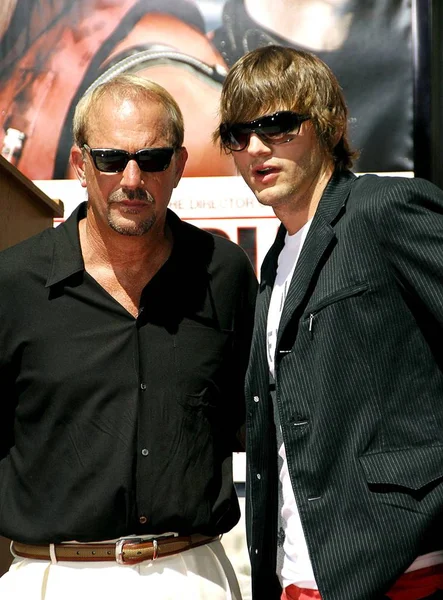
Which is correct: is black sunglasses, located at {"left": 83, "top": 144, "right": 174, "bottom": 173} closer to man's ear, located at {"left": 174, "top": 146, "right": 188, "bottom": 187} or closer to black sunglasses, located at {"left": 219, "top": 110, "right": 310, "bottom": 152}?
man's ear, located at {"left": 174, "top": 146, "right": 188, "bottom": 187}

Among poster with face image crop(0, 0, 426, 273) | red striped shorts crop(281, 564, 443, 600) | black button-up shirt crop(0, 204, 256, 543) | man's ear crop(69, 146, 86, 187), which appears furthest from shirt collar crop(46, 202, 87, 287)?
poster with face image crop(0, 0, 426, 273)

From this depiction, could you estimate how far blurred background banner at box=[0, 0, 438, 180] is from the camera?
3.71 metres

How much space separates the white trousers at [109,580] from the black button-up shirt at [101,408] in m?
0.09

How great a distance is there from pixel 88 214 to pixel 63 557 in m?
0.91

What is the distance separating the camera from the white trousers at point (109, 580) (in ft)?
6.83

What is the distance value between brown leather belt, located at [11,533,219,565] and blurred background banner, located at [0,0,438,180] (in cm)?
204

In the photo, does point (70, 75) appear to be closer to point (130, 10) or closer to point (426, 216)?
point (130, 10)

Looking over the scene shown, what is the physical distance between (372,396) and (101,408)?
2.47 feet

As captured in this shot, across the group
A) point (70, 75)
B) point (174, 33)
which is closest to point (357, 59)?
point (174, 33)

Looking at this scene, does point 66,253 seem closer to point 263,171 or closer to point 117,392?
point 117,392

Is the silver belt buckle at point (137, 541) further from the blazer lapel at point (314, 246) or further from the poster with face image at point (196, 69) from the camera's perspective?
the poster with face image at point (196, 69)

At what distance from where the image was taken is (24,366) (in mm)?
2154

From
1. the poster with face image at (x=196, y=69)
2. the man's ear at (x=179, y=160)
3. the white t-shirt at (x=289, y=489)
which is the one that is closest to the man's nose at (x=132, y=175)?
the man's ear at (x=179, y=160)

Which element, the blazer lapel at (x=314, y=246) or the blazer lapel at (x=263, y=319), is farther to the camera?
the blazer lapel at (x=263, y=319)
